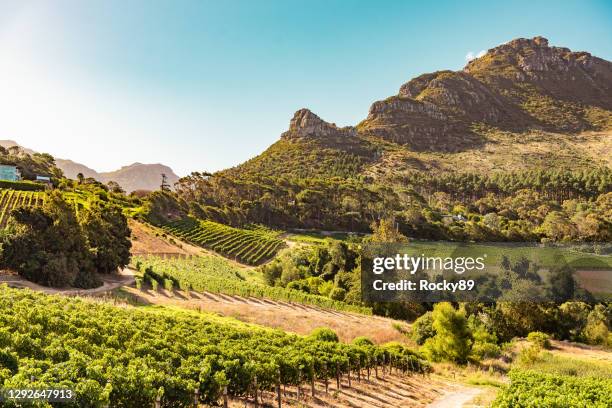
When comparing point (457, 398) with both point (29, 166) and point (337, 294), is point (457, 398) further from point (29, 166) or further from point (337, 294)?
point (29, 166)

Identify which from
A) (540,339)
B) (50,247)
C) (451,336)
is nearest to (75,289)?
(50,247)

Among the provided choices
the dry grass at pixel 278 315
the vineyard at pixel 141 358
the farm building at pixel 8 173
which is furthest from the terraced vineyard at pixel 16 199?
the vineyard at pixel 141 358

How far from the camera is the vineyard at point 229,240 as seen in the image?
89438 millimetres

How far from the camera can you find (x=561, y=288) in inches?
2156

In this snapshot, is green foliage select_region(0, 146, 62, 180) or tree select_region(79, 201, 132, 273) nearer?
tree select_region(79, 201, 132, 273)

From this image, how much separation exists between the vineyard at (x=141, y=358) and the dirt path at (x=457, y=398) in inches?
203

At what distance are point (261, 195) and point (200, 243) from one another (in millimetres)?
48315

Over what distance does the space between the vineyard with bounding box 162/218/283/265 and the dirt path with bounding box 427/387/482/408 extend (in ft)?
200

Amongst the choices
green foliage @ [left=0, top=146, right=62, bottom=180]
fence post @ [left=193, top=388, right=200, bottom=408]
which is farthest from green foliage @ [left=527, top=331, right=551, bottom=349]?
green foliage @ [left=0, top=146, right=62, bottom=180]

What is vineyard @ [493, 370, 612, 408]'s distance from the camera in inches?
663

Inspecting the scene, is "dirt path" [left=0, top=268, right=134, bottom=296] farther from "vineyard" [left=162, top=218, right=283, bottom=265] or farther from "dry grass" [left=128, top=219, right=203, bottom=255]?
"vineyard" [left=162, top=218, right=283, bottom=265]

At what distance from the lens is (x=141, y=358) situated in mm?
17484

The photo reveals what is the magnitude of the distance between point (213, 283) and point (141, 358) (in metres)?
38.9

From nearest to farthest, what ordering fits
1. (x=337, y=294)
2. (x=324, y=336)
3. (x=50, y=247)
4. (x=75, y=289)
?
1. (x=324, y=336)
2. (x=75, y=289)
3. (x=50, y=247)
4. (x=337, y=294)
